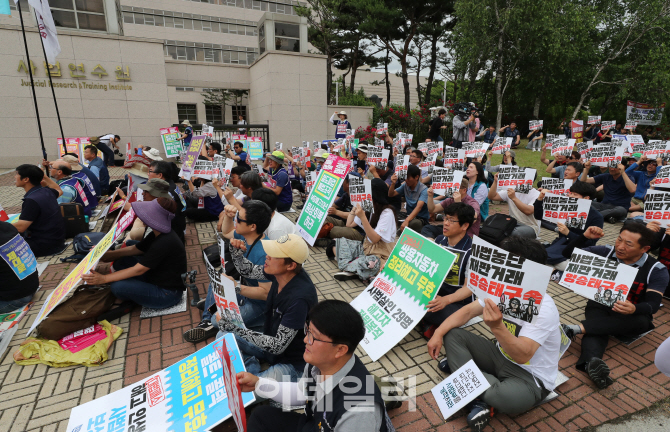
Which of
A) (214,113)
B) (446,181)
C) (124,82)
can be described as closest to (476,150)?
(446,181)

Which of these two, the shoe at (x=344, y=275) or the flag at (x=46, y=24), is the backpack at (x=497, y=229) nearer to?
the shoe at (x=344, y=275)

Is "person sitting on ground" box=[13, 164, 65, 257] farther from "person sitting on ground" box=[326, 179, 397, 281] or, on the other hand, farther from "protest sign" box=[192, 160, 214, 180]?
"person sitting on ground" box=[326, 179, 397, 281]

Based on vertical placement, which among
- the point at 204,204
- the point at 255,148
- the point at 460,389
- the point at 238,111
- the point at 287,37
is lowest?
the point at 460,389

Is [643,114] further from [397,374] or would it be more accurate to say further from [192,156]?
[397,374]

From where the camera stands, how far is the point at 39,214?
547 centimetres

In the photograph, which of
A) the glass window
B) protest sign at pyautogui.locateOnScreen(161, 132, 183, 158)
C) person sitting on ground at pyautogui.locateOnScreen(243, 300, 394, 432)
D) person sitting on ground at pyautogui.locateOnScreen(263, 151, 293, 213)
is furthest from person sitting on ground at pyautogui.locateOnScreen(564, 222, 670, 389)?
the glass window

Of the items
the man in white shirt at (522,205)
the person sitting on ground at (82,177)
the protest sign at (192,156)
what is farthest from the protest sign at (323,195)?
the person sitting on ground at (82,177)

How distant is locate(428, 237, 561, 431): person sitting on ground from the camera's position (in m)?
2.48

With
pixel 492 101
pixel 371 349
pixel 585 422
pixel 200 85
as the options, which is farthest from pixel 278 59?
pixel 585 422

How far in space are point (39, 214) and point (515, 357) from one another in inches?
263

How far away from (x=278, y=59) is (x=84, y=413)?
57.9 ft

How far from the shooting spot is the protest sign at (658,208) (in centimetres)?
461

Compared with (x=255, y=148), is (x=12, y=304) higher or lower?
lower

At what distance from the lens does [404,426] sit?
9.23 feet
